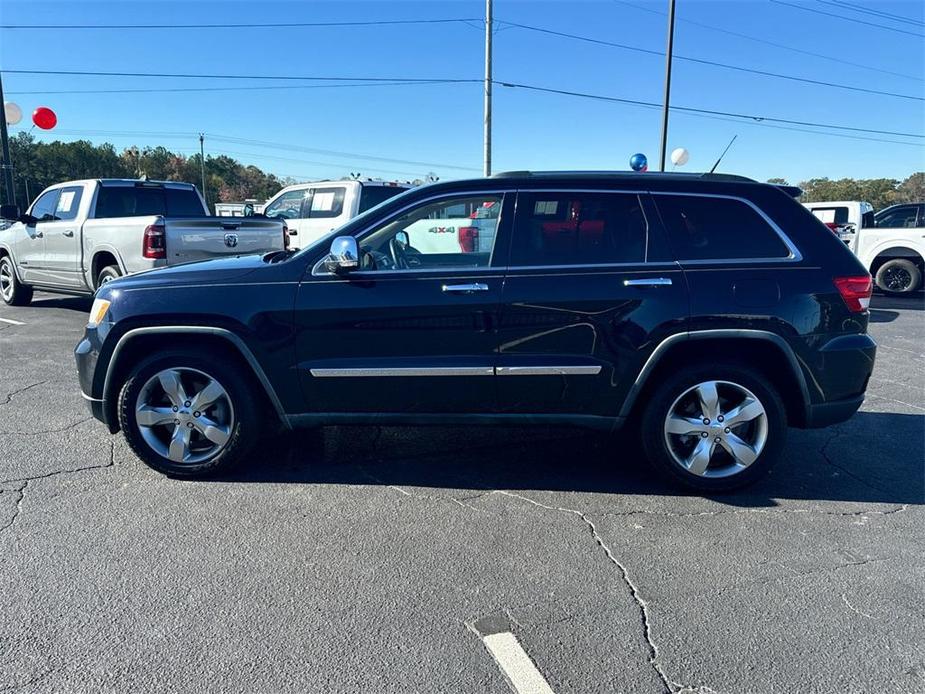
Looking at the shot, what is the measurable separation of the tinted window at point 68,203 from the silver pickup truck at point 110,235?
0.01m

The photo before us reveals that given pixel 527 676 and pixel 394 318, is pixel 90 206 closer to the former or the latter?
pixel 394 318

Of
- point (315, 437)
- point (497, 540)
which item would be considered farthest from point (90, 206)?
point (497, 540)

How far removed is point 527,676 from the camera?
2346 millimetres

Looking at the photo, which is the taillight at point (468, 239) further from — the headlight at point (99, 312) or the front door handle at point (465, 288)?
the headlight at point (99, 312)

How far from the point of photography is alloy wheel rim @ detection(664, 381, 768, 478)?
3.79m

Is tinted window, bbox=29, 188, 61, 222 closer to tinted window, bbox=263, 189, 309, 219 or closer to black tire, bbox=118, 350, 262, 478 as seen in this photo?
tinted window, bbox=263, 189, 309, 219

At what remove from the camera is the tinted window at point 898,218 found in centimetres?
1293

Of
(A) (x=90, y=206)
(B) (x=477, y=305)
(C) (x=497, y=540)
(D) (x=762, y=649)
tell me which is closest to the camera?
(D) (x=762, y=649)

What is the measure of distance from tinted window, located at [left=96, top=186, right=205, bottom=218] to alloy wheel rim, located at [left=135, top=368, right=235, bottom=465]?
6027mm

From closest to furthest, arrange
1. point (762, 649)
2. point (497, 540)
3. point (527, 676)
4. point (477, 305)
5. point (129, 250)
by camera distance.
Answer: point (527, 676)
point (762, 649)
point (497, 540)
point (477, 305)
point (129, 250)

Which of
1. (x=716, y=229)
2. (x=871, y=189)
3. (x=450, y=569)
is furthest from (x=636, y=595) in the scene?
(x=871, y=189)

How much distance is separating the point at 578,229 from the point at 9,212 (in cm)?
894

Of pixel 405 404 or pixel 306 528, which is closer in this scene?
pixel 306 528

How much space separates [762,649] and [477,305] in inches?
83.9
